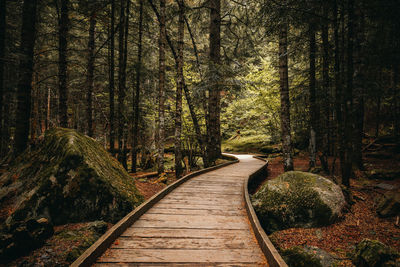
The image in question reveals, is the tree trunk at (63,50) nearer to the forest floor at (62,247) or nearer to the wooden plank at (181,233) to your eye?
the forest floor at (62,247)

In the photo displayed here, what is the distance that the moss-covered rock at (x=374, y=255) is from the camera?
2.91 meters

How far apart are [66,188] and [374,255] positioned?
5639 millimetres

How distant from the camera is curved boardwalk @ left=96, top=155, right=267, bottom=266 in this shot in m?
2.52

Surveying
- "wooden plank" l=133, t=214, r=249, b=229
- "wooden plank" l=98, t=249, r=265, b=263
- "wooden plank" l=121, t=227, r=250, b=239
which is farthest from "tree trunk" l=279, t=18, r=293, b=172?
"wooden plank" l=98, t=249, r=265, b=263

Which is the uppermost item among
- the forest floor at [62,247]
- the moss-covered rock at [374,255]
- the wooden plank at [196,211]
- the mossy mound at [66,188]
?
the mossy mound at [66,188]

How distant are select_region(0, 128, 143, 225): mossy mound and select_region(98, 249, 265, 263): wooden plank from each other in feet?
5.34

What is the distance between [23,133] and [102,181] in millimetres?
4541

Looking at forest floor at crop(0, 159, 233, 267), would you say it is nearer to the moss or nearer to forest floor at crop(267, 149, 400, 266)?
the moss

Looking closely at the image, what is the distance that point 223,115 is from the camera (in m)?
22.8

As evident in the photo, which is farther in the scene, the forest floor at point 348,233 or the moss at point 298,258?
the forest floor at point 348,233

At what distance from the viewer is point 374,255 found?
2998mm

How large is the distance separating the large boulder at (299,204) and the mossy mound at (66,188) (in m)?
3.41

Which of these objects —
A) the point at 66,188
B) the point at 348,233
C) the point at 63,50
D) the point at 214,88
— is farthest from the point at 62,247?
the point at 214,88

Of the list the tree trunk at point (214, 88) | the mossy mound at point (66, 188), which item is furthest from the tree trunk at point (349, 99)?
the mossy mound at point (66, 188)
